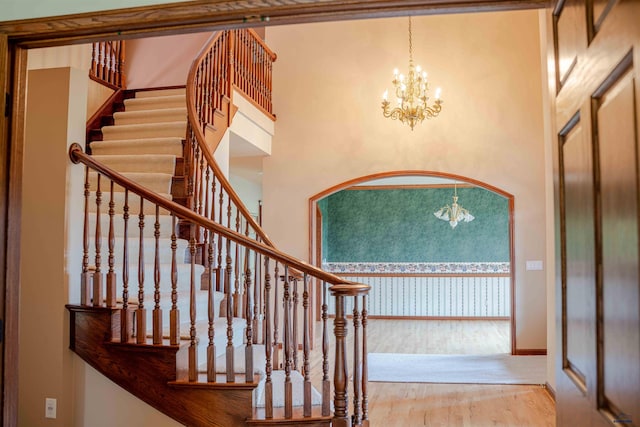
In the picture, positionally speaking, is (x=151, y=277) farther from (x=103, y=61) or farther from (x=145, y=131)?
(x=103, y=61)

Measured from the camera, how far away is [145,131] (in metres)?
5.69

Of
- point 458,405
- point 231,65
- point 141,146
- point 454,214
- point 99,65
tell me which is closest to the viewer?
point 458,405

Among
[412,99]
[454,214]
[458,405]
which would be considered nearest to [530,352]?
[458,405]

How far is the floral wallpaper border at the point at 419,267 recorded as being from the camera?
10328 millimetres

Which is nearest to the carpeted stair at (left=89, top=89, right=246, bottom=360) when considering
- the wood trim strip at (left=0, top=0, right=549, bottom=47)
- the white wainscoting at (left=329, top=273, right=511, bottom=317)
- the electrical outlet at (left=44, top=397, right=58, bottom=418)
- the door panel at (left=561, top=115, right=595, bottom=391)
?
the electrical outlet at (left=44, top=397, right=58, bottom=418)

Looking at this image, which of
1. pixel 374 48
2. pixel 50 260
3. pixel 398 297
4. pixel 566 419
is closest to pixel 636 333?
pixel 566 419

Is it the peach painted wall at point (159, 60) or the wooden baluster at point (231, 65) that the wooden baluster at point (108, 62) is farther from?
the wooden baluster at point (231, 65)

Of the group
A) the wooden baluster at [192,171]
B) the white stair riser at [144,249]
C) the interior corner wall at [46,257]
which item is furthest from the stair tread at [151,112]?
the interior corner wall at [46,257]

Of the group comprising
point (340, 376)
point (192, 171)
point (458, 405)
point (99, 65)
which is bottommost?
point (458, 405)

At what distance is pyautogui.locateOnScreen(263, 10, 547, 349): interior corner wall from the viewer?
6680mm

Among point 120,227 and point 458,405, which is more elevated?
point 120,227

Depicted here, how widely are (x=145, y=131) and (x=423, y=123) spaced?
10.6ft

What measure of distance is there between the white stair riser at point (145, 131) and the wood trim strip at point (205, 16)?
3.45 m

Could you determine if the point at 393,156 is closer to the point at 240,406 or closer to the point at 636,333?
the point at 240,406
